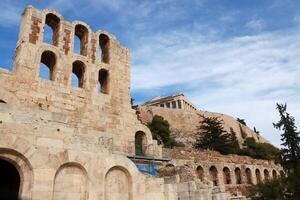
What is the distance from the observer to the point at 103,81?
65.3 ft

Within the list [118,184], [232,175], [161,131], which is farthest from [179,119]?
[118,184]

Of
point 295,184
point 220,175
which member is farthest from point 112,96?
point 220,175

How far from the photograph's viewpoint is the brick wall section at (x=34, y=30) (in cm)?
1655

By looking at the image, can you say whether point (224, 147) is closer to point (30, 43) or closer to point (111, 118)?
point (111, 118)

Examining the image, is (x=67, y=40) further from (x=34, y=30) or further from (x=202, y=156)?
(x=202, y=156)

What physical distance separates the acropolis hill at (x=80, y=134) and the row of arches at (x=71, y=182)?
29 mm

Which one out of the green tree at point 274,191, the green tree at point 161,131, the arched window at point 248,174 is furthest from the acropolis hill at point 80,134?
the green tree at point 161,131

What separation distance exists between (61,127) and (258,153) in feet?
141

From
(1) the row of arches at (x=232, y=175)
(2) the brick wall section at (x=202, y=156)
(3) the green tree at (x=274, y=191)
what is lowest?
(3) the green tree at (x=274, y=191)

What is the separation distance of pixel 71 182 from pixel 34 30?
1128cm

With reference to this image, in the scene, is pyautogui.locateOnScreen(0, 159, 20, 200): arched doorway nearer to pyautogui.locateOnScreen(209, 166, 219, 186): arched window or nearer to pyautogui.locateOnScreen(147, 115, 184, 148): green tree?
pyautogui.locateOnScreen(209, 166, 219, 186): arched window

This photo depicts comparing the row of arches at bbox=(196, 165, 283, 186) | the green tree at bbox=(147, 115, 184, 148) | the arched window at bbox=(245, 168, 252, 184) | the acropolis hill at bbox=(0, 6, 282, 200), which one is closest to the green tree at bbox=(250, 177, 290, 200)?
the acropolis hill at bbox=(0, 6, 282, 200)

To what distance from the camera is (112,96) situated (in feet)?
62.0

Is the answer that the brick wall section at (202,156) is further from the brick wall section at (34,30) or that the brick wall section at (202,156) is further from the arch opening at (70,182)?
the arch opening at (70,182)
